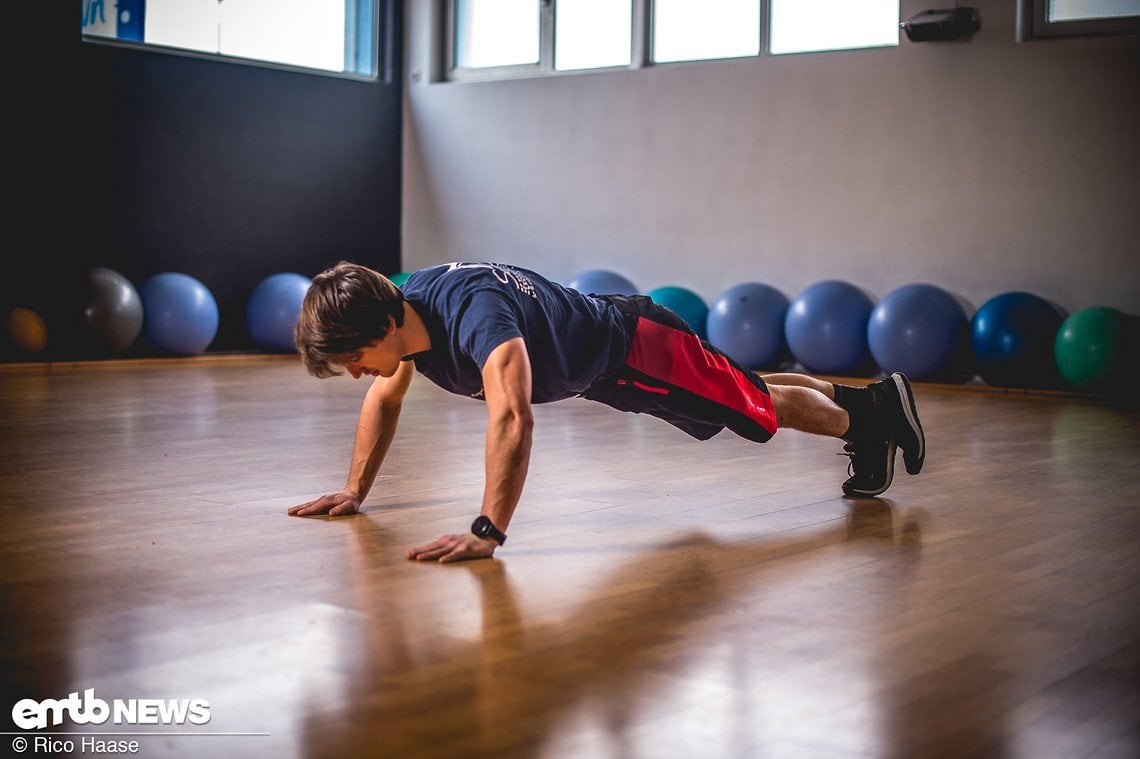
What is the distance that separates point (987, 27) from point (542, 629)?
234 inches

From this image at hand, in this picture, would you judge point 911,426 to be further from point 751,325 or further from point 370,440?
point 751,325

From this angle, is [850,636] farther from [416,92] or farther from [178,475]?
[416,92]

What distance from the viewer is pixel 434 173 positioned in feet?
30.8

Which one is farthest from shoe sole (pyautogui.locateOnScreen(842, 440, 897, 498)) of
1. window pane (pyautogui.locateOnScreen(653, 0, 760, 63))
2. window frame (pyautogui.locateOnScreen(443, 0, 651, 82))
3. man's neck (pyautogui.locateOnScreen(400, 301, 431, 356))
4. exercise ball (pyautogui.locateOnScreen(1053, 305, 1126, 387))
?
window frame (pyautogui.locateOnScreen(443, 0, 651, 82))

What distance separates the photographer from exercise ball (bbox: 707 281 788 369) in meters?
7.23

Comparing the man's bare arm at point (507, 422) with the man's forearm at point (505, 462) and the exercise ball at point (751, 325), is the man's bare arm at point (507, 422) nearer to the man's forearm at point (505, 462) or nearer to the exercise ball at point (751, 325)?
the man's forearm at point (505, 462)

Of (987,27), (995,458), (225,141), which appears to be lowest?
(995,458)

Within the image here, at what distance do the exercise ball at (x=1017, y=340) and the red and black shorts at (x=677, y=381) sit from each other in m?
3.90

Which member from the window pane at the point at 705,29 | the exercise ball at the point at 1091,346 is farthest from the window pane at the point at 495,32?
the exercise ball at the point at 1091,346

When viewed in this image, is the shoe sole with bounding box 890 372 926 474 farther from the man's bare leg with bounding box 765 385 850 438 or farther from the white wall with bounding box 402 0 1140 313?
the white wall with bounding box 402 0 1140 313

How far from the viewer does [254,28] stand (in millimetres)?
8461

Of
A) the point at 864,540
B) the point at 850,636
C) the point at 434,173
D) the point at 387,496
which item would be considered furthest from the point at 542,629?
the point at 434,173

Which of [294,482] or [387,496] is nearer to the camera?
[387,496]

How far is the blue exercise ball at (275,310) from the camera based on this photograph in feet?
26.7
